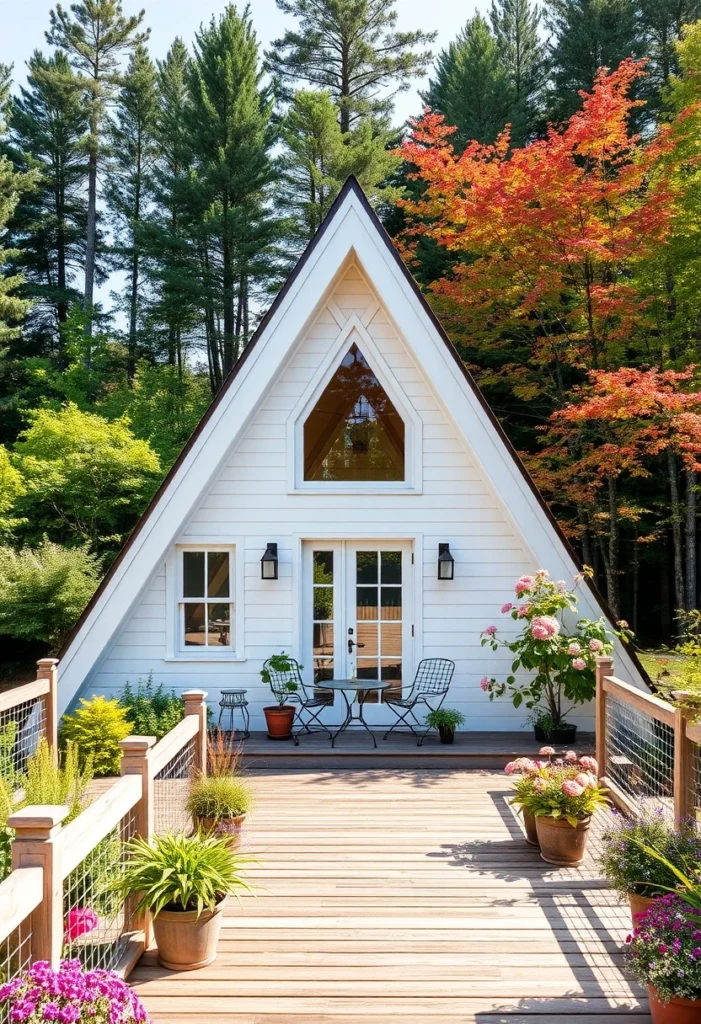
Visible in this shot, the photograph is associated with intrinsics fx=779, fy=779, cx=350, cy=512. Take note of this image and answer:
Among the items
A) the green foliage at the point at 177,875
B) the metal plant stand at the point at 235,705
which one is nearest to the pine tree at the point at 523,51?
the metal plant stand at the point at 235,705

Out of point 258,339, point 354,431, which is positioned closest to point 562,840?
point 354,431

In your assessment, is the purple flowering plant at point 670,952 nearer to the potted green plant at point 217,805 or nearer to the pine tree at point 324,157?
the potted green plant at point 217,805

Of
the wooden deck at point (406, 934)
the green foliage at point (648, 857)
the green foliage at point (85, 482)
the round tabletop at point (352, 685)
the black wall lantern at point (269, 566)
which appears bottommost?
the wooden deck at point (406, 934)

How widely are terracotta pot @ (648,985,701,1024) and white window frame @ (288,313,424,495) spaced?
5.71m

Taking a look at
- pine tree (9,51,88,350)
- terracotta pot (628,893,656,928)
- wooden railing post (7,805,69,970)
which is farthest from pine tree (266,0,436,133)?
wooden railing post (7,805,69,970)

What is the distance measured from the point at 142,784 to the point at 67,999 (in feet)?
5.25

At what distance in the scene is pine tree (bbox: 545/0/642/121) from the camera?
18656mm

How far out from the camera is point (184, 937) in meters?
3.57

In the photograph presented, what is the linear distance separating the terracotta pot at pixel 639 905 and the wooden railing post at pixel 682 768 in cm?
96

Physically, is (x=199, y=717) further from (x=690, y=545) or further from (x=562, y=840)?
(x=690, y=545)

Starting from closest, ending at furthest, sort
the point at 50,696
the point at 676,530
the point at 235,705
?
the point at 50,696 < the point at 235,705 < the point at 676,530

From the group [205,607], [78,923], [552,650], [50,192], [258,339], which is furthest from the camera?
[50,192]

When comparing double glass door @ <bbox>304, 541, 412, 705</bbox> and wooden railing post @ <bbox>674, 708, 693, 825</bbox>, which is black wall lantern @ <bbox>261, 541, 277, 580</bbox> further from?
wooden railing post @ <bbox>674, 708, 693, 825</bbox>

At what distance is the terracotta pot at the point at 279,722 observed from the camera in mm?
7812
